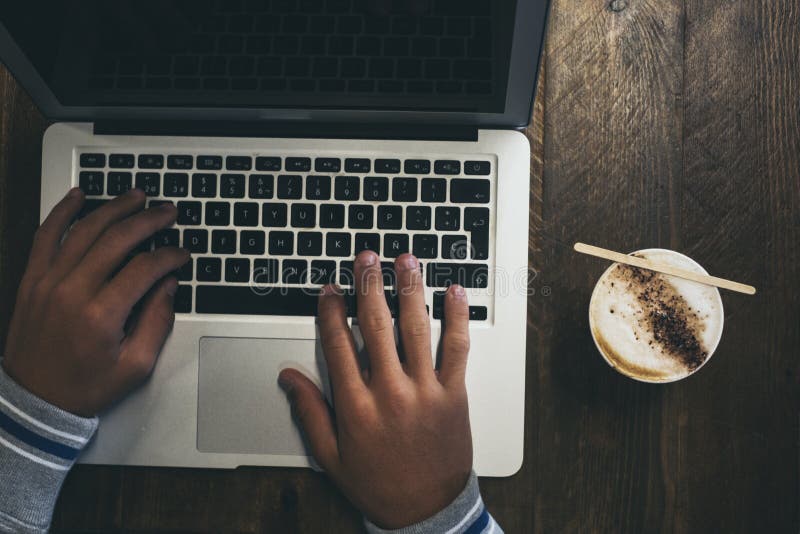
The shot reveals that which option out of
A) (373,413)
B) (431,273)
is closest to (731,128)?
(431,273)

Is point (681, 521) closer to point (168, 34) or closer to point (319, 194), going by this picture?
point (319, 194)

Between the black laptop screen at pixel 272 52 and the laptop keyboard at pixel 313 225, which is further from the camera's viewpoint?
the laptop keyboard at pixel 313 225

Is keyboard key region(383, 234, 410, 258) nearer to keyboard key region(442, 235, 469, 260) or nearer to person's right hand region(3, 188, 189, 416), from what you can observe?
keyboard key region(442, 235, 469, 260)

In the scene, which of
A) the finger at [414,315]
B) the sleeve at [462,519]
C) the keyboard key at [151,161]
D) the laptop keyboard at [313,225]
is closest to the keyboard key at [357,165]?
the laptop keyboard at [313,225]

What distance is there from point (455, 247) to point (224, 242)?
0.84 ft

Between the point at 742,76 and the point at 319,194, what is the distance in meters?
0.52

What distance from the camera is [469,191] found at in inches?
24.8

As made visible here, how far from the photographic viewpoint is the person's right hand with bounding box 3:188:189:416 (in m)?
0.62

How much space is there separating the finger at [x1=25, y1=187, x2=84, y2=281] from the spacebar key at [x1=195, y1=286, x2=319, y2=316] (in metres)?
0.17

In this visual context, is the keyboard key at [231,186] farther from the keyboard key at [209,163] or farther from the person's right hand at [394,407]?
the person's right hand at [394,407]

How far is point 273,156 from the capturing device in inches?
25.2

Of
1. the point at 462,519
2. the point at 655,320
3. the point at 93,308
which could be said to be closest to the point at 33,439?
the point at 93,308

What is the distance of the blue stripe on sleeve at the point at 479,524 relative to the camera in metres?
0.60

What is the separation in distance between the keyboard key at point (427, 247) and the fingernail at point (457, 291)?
0.13 feet
